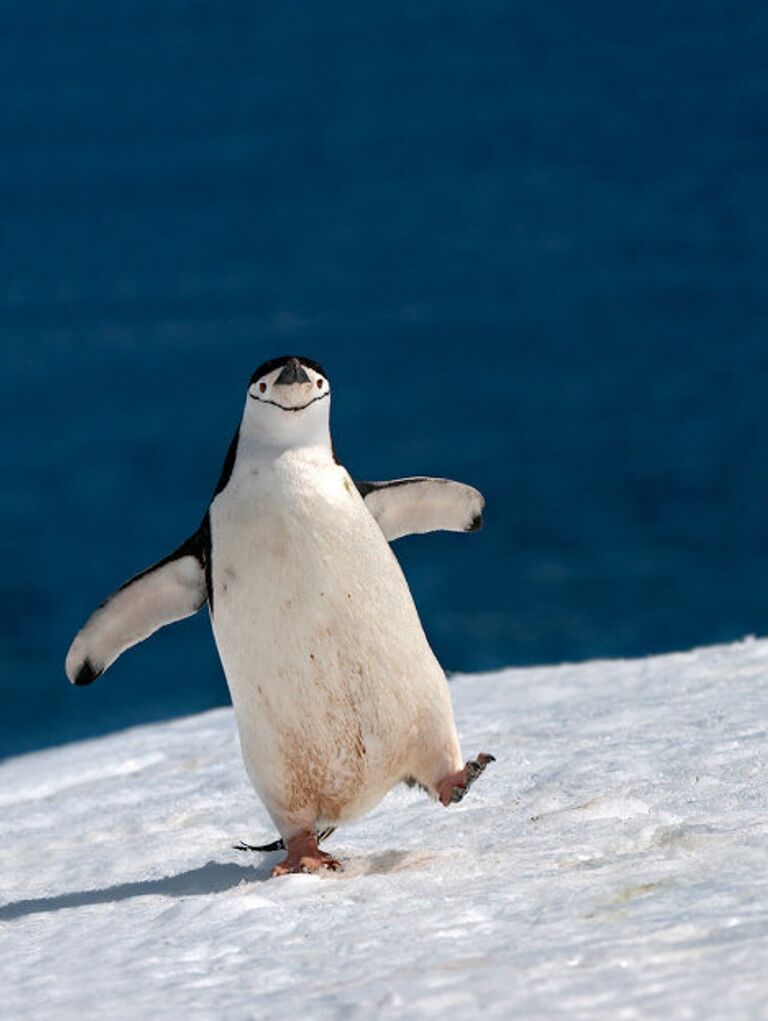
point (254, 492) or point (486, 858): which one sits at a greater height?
point (254, 492)

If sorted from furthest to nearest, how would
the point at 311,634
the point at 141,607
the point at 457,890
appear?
the point at 141,607 < the point at 311,634 < the point at 457,890

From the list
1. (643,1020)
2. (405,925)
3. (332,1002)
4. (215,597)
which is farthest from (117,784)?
(643,1020)

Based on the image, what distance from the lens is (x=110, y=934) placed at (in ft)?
9.23

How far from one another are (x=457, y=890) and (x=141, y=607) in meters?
1.12

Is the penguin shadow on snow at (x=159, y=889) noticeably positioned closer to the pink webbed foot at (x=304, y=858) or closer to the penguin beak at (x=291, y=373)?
the pink webbed foot at (x=304, y=858)

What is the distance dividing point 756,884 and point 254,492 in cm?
125

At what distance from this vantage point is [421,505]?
3.78m

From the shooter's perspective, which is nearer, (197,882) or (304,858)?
(304,858)

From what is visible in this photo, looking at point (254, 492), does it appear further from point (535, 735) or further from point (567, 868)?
point (535, 735)

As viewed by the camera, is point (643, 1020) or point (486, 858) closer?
point (643, 1020)

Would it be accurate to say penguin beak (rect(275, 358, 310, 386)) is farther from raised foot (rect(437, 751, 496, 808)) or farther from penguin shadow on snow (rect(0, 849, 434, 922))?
penguin shadow on snow (rect(0, 849, 434, 922))

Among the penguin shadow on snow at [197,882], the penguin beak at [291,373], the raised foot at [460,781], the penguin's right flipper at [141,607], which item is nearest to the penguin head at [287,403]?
the penguin beak at [291,373]

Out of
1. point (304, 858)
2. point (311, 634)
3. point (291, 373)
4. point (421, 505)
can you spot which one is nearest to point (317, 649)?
point (311, 634)

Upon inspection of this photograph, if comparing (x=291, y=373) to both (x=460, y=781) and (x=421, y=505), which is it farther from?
(x=460, y=781)
